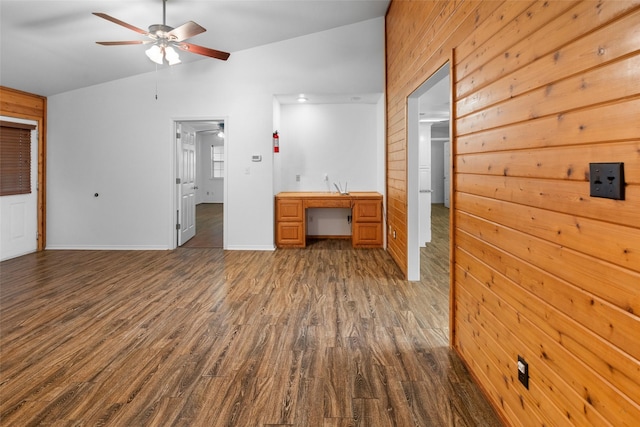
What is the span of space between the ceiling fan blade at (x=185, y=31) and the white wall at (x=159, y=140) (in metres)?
2.14

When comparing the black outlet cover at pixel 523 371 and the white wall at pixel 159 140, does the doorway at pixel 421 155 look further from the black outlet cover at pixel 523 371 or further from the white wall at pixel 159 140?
the black outlet cover at pixel 523 371

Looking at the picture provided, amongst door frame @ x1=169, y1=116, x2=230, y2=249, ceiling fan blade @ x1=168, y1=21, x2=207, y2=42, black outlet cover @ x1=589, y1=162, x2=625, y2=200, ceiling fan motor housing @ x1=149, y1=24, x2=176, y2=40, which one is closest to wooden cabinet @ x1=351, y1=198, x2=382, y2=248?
door frame @ x1=169, y1=116, x2=230, y2=249

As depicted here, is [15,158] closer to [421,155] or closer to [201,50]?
[201,50]

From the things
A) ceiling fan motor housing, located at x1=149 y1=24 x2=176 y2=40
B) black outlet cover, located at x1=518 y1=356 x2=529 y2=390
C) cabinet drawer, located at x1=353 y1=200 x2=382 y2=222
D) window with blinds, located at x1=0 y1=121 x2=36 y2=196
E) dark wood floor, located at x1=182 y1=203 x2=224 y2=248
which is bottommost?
black outlet cover, located at x1=518 y1=356 x2=529 y2=390

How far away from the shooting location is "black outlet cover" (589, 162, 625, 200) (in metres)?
1.05

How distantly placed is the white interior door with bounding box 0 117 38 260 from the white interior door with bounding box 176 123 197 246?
2.17m

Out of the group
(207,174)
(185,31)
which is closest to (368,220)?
(185,31)

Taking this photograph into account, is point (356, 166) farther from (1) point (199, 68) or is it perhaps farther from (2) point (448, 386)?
(2) point (448, 386)

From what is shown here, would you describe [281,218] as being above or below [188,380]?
above

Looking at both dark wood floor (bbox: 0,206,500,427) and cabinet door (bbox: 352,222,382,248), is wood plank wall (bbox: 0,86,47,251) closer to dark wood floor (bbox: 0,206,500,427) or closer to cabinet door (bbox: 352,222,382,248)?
dark wood floor (bbox: 0,206,500,427)

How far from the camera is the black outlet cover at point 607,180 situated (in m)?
1.05

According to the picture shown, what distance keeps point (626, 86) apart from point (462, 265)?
1.53 metres

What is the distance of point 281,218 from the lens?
6035 millimetres

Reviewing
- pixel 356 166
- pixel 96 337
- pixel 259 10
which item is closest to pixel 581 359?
pixel 96 337
